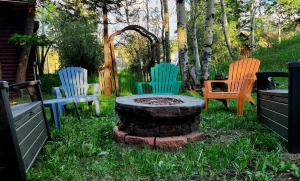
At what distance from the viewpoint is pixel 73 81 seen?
486 cm

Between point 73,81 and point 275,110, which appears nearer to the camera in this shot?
point 275,110

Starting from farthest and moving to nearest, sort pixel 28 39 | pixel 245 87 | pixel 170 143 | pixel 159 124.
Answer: pixel 28 39 < pixel 245 87 < pixel 159 124 < pixel 170 143

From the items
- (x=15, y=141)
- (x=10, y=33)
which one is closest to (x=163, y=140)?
(x=15, y=141)

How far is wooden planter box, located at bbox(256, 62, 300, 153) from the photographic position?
2090mm

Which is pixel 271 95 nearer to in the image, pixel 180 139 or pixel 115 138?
pixel 180 139

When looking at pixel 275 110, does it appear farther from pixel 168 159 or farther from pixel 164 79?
pixel 164 79

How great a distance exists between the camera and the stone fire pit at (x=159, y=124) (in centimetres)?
251

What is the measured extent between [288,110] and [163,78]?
3.30m

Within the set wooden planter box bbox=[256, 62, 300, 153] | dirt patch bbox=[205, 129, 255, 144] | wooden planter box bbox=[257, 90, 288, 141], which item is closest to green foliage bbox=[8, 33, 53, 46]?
dirt patch bbox=[205, 129, 255, 144]

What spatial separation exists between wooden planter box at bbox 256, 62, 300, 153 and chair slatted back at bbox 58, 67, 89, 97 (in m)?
3.13

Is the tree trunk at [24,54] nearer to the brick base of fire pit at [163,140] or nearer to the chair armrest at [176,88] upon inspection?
the chair armrest at [176,88]

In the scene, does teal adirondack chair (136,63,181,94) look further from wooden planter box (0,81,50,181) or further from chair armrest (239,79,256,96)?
wooden planter box (0,81,50,181)

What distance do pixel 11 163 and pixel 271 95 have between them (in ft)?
7.75

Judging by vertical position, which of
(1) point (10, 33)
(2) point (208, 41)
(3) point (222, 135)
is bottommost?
(3) point (222, 135)
